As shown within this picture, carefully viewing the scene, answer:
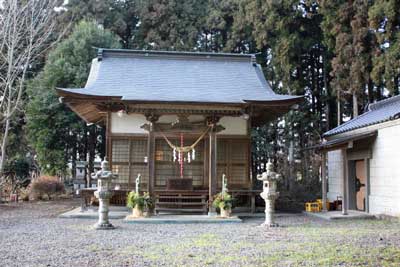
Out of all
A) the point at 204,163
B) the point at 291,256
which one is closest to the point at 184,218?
the point at 204,163

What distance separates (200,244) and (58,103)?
11687mm

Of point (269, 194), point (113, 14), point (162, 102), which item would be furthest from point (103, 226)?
point (113, 14)

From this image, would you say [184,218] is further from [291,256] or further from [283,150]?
[283,150]

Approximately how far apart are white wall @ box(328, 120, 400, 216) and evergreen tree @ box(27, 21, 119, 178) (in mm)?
10786

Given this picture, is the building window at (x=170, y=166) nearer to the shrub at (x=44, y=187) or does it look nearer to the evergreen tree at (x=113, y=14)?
the shrub at (x=44, y=187)

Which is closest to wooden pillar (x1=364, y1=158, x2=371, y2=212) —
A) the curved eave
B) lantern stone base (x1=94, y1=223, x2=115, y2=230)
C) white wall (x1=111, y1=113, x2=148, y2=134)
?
the curved eave

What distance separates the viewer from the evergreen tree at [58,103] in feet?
54.4

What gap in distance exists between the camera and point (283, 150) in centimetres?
1959

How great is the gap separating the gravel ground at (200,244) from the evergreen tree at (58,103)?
7418mm

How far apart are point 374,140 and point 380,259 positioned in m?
6.23

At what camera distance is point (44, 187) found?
15547mm

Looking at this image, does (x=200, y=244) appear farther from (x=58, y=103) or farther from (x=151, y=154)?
(x=58, y=103)

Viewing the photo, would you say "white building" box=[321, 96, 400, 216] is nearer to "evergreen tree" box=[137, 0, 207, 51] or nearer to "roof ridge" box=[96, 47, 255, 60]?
"roof ridge" box=[96, 47, 255, 60]

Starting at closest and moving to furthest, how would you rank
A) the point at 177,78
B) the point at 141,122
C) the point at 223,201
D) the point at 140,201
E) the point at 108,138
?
the point at 140,201
the point at 223,201
the point at 108,138
the point at 141,122
the point at 177,78
